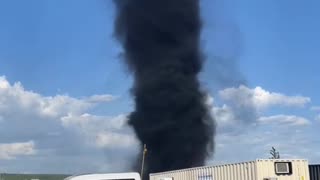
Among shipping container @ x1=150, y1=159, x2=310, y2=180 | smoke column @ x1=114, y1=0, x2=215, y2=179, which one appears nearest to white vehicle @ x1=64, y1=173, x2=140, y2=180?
shipping container @ x1=150, y1=159, x2=310, y2=180

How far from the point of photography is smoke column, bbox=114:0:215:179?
63312mm

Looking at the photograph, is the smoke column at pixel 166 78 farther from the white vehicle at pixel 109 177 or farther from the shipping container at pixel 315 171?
the white vehicle at pixel 109 177

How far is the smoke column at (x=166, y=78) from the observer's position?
208ft

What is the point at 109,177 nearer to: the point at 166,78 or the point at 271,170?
the point at 271,170

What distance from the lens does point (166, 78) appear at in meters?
62.7

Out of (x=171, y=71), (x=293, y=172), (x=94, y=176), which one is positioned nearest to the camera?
(x=94, y=176)

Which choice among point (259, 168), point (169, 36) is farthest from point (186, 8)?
point (259, 168)

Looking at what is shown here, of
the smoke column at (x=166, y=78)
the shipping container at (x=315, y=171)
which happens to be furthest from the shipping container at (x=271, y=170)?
the smoke column at (x=166, y=78)

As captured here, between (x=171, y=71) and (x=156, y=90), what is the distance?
8.96 ft

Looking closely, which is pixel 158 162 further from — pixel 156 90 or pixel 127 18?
pixel 127 18

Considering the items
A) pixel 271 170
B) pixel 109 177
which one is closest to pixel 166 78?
pixel 271 170

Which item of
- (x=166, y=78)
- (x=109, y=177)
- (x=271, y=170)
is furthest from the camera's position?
(x=166, y=78)

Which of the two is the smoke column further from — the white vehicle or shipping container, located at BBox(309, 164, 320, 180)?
the white vehicle

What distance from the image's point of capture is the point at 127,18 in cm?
6462
